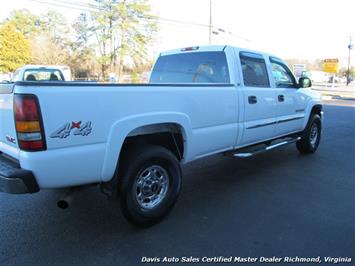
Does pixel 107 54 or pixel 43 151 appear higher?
Answer: pixel 107 54

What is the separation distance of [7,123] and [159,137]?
5.26ft

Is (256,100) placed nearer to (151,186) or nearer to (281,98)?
(281,98)

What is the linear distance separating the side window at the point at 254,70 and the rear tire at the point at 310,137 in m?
1.91

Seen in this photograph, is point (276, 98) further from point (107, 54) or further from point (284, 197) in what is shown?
point (107, 54)

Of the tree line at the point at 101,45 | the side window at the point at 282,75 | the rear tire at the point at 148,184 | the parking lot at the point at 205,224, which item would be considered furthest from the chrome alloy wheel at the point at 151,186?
the tree line at the point at 101,45

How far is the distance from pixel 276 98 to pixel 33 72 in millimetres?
8494

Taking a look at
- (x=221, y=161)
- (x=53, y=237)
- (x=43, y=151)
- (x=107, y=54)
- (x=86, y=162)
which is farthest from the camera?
(x=107, y=54)

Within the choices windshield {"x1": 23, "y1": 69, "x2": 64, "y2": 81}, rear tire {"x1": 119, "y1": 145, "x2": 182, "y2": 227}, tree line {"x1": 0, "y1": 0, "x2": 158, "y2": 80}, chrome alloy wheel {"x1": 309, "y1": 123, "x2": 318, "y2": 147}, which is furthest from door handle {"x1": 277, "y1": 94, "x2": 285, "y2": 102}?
tree line {"x1": 0, "y1": 0, "x2": 158, "y2": 80}

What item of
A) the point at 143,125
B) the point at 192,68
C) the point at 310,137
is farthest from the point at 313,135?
the point at 143,125

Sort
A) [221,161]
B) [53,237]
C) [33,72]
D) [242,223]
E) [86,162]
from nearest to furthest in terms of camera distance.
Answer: [86,162] < [53,237] < [242,223] < [221,161] < [33,72]

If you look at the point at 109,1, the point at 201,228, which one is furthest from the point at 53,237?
the point at 109,1

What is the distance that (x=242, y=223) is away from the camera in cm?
360

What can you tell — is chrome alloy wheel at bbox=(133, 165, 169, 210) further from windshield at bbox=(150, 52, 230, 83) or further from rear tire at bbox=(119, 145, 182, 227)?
windshield at bbox=(150, 52, 230, 83)

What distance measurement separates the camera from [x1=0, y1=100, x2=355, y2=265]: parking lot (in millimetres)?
3029
